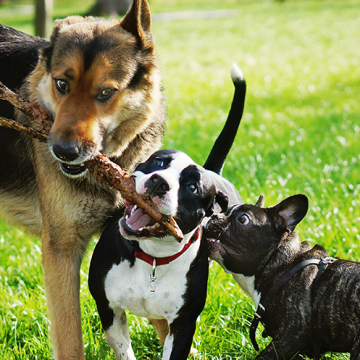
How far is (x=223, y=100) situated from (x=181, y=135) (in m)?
2.54

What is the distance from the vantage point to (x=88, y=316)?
3.66 metres

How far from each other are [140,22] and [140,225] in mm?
1339

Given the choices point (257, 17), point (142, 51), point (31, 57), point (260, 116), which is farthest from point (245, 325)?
point (257, 17)

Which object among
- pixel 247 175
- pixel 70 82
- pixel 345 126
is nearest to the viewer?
pixel 70 82

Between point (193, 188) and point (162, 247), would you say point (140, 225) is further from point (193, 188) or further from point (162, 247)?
point (193, 188)

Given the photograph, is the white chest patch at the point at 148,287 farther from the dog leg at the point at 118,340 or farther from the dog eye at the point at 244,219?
the dog eye at the point at 244,219

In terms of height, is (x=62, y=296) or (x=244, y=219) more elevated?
(x=244, y=219)

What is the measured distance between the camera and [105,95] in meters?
3.03

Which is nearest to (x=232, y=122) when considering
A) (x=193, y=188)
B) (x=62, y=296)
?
(x=193, y=188)

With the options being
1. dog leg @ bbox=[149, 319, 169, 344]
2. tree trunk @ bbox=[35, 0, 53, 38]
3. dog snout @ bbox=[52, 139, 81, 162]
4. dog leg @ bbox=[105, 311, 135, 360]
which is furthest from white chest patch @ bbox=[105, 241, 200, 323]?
tree trunk @ bbox=[35, 0, 53, 38]

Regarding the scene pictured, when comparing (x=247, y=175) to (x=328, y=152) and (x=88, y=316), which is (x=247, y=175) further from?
(x=88, y=316)

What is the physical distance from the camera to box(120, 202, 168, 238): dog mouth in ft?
9.10

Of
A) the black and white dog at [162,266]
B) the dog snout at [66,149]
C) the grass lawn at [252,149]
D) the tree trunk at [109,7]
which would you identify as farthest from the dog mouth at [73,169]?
the tree trunk at [109,7]

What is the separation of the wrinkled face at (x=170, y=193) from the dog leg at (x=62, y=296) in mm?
570
